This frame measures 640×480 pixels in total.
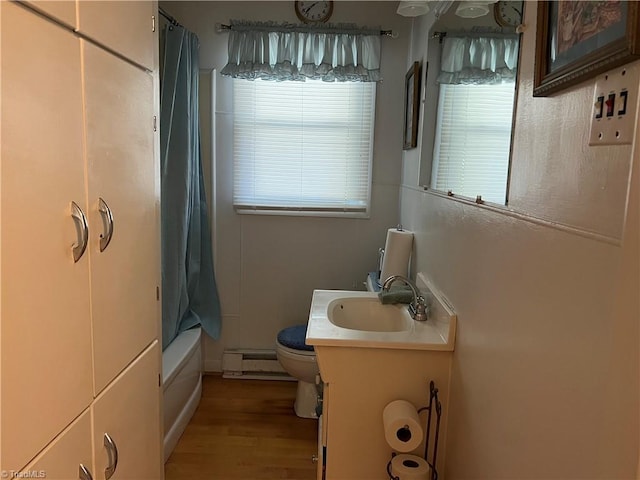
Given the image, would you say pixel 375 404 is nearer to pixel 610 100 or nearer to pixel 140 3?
pixel 610 100

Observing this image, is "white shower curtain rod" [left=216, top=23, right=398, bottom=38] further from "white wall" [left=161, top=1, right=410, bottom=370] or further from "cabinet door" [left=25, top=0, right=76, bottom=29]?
"cabinet door" [left=25, top=0, right=76, bottom=29]

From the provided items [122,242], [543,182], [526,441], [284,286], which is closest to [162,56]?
[284,286]

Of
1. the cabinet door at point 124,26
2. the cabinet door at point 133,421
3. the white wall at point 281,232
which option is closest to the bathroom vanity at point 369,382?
the cabinet door at point 133,421

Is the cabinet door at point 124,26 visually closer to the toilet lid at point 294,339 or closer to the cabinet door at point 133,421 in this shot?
the cabinet door at point 133,421

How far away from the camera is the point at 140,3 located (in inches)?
54.2

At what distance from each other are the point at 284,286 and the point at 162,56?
1.53 meters

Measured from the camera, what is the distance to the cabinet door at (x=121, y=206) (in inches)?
44.6

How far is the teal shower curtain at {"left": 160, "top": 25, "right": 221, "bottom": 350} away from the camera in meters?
2.61

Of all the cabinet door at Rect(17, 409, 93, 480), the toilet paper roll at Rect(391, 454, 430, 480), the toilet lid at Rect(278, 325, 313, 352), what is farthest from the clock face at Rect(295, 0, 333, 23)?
the cabinet door at Rect(17, 409, 93, 480)

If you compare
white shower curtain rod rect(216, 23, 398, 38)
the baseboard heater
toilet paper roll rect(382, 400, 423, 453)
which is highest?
white shower curtain rod rect(216, 23, 398, 38)

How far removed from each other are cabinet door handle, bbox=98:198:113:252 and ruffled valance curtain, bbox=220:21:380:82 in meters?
1.93

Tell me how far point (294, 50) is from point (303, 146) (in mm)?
559

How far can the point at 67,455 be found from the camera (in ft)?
3.45

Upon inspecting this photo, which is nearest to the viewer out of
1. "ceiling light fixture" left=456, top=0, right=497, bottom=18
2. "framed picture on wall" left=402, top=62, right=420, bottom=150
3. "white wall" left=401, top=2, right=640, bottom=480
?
"white wall" left=401, top=2, right=640, bottom=480
